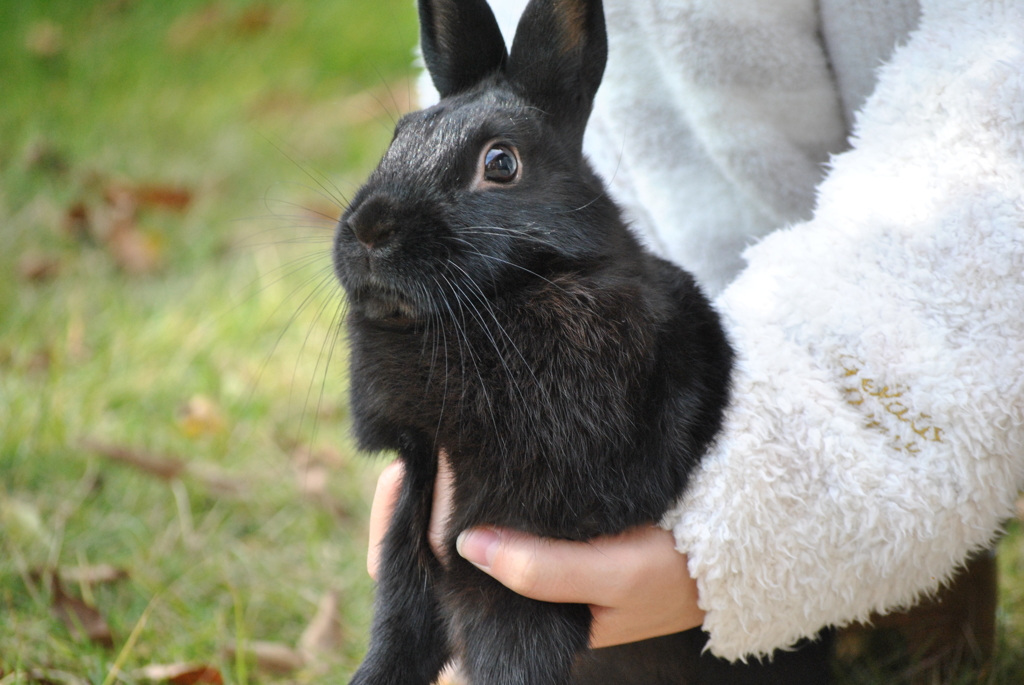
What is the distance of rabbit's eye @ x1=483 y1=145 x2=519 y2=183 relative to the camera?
40.1 inches

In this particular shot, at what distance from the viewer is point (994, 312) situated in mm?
1057

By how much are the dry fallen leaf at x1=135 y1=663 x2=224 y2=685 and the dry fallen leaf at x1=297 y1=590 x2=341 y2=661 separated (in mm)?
201

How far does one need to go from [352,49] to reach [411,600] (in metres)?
3.35

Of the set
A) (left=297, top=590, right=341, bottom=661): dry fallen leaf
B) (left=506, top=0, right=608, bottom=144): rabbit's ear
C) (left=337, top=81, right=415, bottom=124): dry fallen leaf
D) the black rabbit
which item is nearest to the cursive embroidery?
the black rabbit

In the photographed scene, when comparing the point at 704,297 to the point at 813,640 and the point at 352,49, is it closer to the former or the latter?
the point at 813,640

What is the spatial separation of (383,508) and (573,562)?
1.02 feet

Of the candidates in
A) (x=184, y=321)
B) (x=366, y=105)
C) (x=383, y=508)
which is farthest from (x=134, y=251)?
(x=383, y=508)

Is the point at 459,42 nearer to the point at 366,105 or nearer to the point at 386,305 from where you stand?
the point at 386,305

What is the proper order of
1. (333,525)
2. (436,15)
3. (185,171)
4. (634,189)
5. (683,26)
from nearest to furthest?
(436,15) < (683,26) < (634,189) < (333,525) < (185,171)

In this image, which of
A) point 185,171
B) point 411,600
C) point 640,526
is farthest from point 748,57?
point 185,171

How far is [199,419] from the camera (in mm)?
2193

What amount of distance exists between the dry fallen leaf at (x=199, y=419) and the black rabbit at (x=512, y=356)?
1243mm

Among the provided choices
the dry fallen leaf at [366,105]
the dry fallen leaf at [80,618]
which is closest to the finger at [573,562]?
the dry fallen leaf at [80,618]

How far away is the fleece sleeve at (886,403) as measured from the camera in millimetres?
1037
